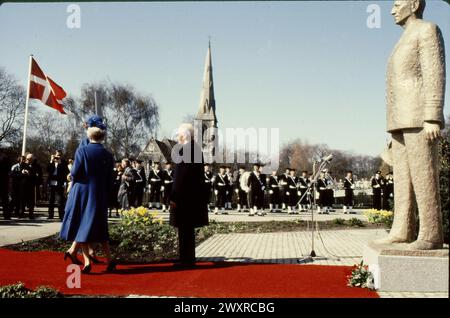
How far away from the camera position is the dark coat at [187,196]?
6.63 m

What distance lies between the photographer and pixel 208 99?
81.9m

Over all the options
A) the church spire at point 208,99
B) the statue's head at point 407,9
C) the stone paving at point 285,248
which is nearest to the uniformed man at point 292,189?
the stone paving at point 285,248

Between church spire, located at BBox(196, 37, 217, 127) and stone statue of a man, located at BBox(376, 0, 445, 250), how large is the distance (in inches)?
2965

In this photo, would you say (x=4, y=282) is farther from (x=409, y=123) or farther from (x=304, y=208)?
(x=304, y=208)

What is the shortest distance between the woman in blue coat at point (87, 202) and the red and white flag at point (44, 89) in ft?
35.3

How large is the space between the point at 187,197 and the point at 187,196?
0.02 metres

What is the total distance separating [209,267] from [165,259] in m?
1.12

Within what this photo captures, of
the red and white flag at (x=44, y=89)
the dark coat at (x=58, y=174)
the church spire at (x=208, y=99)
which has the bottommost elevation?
the dark coat at (x=58, y=174)

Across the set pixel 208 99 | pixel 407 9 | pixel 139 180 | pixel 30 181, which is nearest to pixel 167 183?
pixel 139 180

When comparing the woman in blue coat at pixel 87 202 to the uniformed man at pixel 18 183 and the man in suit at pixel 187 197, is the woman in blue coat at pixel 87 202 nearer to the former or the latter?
the man in suit at pixel 187 197

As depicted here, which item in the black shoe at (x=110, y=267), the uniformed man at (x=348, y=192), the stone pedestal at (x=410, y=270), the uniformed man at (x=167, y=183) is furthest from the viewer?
the uniformed man at (x=348, y=192)

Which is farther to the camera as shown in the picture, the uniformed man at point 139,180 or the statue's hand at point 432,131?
the uniformed man at point 139,180
